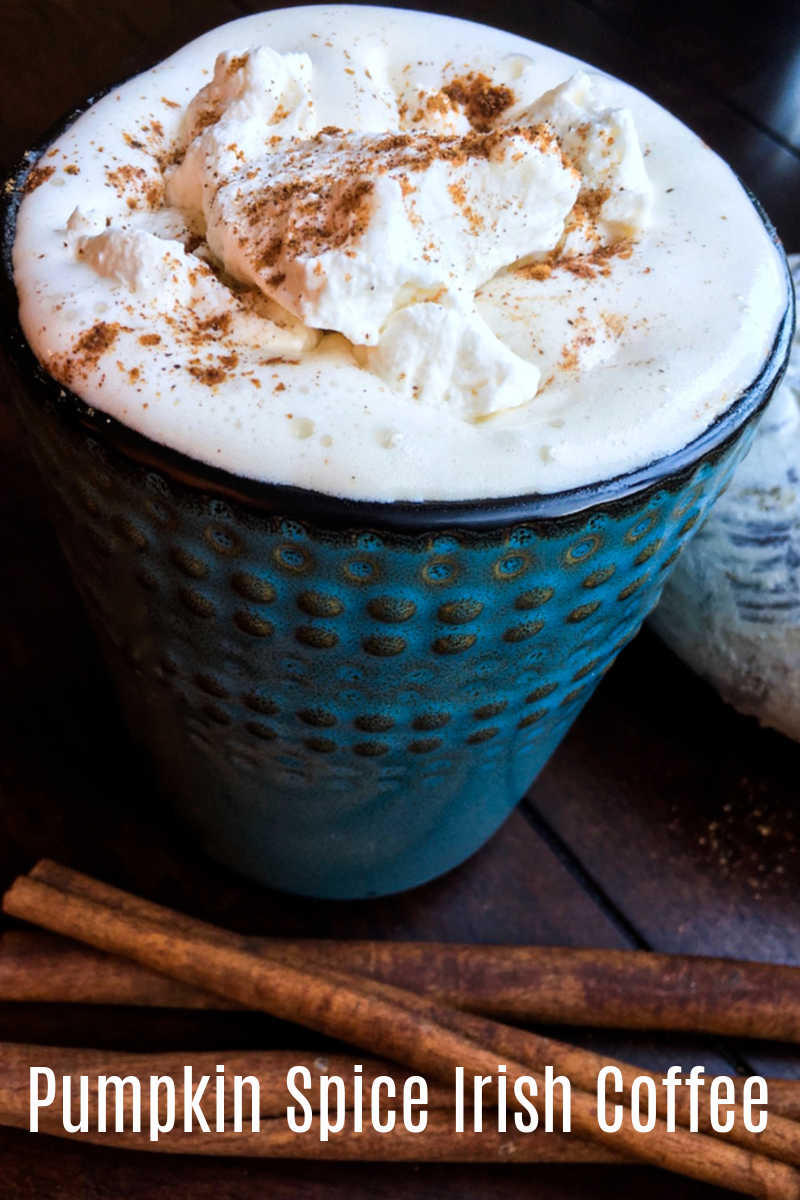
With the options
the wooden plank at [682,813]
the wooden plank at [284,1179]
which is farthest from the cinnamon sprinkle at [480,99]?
the wooden plank at [284,1179]

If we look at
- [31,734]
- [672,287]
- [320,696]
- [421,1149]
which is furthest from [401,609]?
[31,734]

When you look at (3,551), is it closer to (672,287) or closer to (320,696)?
(320,696)

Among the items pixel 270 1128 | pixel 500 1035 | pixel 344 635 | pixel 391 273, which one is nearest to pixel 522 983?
pixel 500 1035

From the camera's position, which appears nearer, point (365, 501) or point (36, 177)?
Result: point (365, 501)

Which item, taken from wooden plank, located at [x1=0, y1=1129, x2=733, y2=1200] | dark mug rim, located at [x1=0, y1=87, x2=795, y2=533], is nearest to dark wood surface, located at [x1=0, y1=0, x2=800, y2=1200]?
wooden plank, located at [x1=0, y1=1129, x2=733, y2=1200]

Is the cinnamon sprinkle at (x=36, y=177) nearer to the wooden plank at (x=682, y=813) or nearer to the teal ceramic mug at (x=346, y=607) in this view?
the teal ceramic mug at (x=346, y=607)

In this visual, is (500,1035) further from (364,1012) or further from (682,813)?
(682,813)
